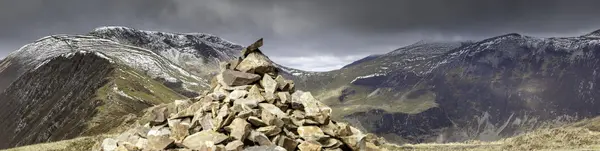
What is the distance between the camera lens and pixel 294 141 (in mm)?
33688

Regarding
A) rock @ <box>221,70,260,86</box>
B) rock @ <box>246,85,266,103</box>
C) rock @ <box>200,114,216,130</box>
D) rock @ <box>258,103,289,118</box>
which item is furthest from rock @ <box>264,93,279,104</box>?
rock @ <box>200,114,216,130</box>

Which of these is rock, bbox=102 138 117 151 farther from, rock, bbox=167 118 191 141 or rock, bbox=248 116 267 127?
rock, bbox=248 116 267 127

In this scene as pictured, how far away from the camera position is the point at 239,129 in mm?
33469

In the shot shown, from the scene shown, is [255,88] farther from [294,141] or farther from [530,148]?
[530,148]

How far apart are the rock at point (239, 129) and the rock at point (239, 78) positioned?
5.89 meters

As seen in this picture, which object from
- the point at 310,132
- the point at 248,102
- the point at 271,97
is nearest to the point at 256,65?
the point at 271,97

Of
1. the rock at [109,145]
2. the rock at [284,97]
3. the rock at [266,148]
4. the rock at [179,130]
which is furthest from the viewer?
the rock at [284,97]

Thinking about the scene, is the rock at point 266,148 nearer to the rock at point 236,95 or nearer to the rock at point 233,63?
the rock at point 236,95

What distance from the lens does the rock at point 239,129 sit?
33125mm

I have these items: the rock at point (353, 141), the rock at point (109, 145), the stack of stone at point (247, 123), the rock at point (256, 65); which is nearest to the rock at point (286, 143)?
the stack of stone at point (247, 123)

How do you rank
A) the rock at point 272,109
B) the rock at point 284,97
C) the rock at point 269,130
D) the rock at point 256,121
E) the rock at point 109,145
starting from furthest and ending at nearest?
the rock at point 284,97
the rock at point 109,145
the rock at point 272,109
the rock at point 256,121
the rock at point 269,130

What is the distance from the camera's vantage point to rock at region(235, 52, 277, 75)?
1625 inches

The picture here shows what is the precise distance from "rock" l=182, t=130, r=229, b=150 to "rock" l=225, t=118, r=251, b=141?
666 mm

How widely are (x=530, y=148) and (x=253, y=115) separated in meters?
34.6
